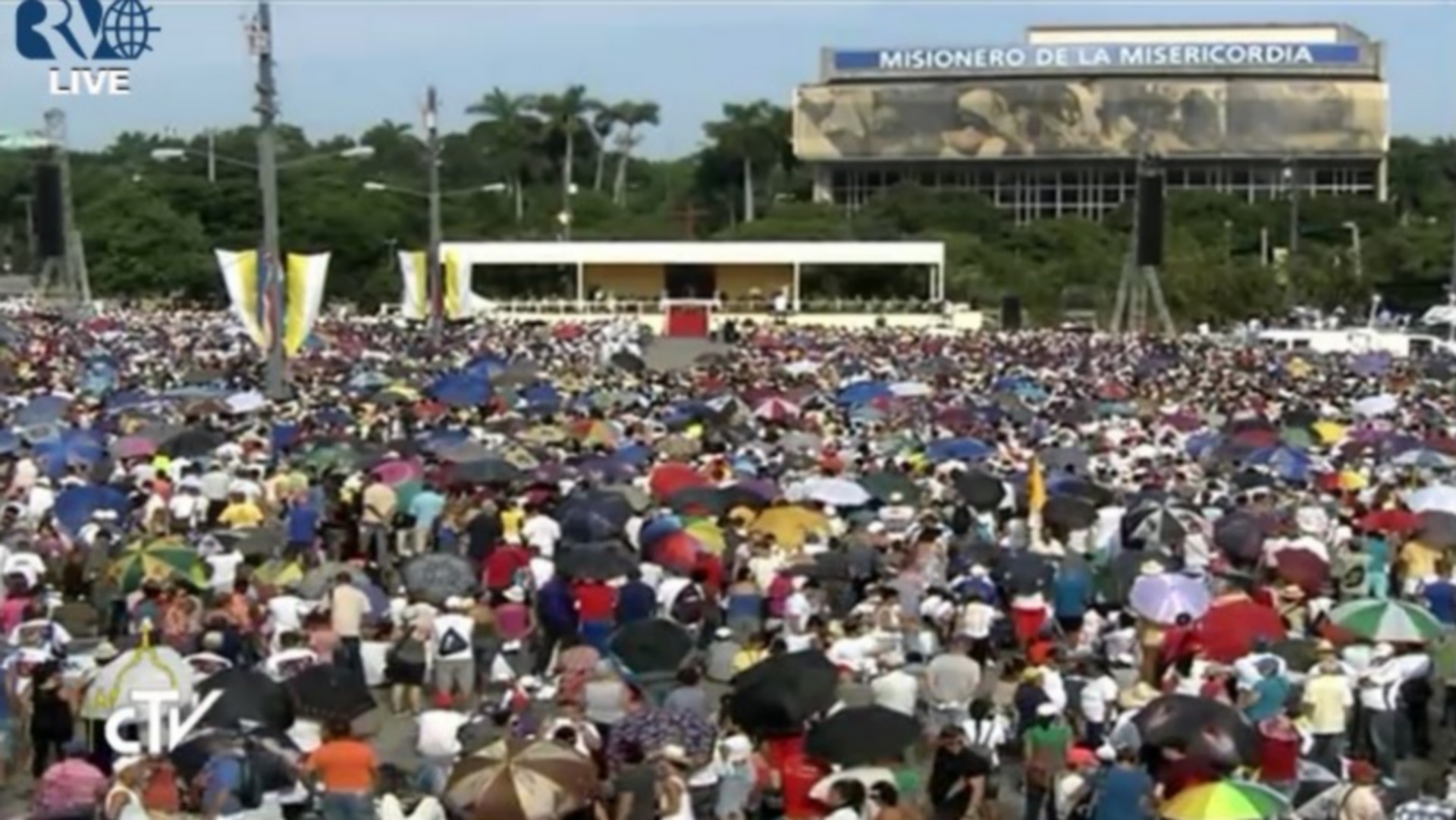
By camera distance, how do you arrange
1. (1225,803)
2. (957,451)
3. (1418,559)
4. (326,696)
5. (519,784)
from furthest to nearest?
(957,451) → (1418,559) → (326,696) → (519,784) → (1225,803)

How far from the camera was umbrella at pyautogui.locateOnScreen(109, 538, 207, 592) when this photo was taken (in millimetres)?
14445

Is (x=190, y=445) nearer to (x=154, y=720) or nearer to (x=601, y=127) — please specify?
(x=154, y=720)

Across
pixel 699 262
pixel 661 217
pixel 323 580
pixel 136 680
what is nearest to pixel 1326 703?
pixel 136 680

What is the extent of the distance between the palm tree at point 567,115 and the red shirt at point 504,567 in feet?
307

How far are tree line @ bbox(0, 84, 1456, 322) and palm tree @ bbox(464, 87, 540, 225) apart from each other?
9 cm

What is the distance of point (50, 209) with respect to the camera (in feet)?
197

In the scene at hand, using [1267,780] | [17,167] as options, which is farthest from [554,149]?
[1267,780]

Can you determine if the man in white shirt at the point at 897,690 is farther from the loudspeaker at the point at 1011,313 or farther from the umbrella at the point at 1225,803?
the loudspeaker at the point at 1011,313

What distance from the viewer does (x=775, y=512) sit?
1705 centimetres

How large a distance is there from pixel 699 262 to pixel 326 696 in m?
72.9

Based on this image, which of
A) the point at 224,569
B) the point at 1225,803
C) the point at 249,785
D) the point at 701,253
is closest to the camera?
the point at 1225,803

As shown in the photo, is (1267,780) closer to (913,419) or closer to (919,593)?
(919,593)

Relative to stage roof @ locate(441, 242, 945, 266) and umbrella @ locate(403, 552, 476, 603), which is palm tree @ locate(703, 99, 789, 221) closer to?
stage roof @ locate(441, 242, 945, 266)

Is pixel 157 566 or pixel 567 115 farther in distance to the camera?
pixel 567 115
